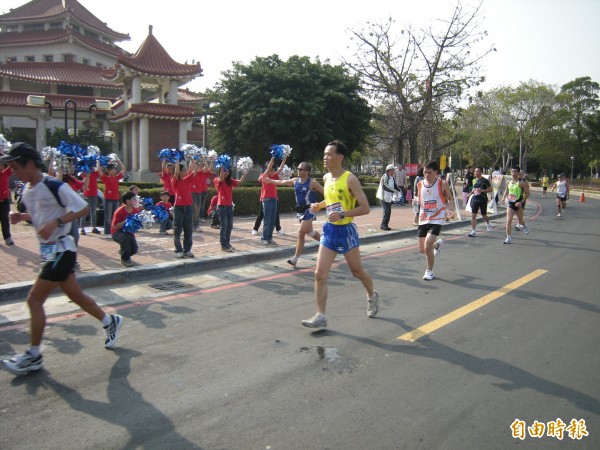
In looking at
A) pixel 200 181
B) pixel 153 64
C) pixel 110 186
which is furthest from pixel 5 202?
pixel 153 64

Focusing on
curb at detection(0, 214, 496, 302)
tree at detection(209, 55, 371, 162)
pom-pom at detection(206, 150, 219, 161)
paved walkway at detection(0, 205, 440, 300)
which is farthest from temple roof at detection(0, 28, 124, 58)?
curb at detection(0, 214, 496, 302)

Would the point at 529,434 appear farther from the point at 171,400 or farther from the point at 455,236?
the point at 455,236

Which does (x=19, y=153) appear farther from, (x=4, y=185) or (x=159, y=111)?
(x=159, y=111)

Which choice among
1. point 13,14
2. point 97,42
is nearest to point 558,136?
point 97,42

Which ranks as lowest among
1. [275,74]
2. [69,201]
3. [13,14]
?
[69,201]

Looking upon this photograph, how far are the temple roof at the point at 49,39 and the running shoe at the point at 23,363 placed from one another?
45.4m

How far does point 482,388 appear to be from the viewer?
12.6ft

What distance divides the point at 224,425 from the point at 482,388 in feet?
6.68

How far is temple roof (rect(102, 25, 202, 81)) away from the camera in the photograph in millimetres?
27641

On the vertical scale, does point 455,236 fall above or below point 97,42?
below

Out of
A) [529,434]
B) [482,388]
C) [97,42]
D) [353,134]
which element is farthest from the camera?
[97,42]

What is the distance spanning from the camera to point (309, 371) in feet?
13.5

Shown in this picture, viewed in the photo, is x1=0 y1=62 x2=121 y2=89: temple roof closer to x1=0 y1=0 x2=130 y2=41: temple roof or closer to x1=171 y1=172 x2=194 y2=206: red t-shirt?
x1=0 y1=0 x2=130 y2=41: temple roof

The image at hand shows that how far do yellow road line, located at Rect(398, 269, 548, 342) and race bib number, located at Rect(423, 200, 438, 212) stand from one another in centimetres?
161
